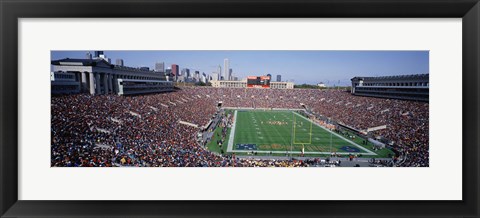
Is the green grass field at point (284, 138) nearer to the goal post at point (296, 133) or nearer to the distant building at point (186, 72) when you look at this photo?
the goal post at point (296, 133)

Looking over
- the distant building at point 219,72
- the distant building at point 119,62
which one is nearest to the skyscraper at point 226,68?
the distant building at point 219,72

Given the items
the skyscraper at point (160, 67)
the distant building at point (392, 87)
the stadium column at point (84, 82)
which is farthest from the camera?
the stadium column at point (84, 82)

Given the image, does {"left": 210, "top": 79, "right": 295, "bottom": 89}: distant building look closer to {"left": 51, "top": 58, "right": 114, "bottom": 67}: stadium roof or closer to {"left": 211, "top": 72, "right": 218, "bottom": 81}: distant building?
{"left": 211, "top": 72, "right": 218, "bottom": 81}: distant building

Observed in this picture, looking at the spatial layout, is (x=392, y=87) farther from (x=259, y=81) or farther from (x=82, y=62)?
(x=82, y=62)

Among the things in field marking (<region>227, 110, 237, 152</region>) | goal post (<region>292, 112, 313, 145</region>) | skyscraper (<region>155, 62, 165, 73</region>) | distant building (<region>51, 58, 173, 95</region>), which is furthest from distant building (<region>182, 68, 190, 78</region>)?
goal post (<region>292, 112, 313, 145</region>)

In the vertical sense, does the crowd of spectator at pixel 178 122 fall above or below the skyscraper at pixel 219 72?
below
